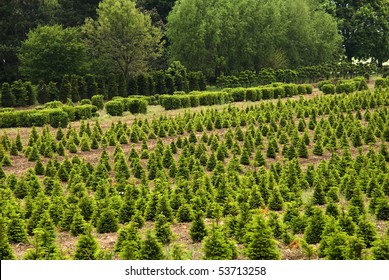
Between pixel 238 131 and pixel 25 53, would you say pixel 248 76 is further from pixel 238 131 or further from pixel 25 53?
pixel 238 131

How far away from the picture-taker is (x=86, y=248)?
988cm

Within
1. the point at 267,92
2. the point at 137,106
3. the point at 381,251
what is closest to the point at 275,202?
the point at 381,251

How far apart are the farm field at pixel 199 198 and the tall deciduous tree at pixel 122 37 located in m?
20.8

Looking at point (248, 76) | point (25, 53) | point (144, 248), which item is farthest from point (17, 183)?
point (248, 76)

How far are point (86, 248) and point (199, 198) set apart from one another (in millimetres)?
3619

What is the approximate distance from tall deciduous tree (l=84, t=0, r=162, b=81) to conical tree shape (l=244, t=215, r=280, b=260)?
35.2m

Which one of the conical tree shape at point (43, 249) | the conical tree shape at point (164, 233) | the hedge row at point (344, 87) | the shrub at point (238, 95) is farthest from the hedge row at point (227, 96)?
the conical tree shape at point (43, 249)

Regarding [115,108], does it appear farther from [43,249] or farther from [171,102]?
[43,249]

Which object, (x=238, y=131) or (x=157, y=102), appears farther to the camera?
(x=157, y=102)

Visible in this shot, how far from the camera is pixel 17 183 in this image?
15.6m

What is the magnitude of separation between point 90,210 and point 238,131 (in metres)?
10.3

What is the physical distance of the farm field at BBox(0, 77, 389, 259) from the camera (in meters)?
9.84

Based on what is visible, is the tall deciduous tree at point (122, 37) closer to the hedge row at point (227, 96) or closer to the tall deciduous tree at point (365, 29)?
the hedge row at point (227, 96)

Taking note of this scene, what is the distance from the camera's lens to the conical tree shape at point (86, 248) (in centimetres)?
977
